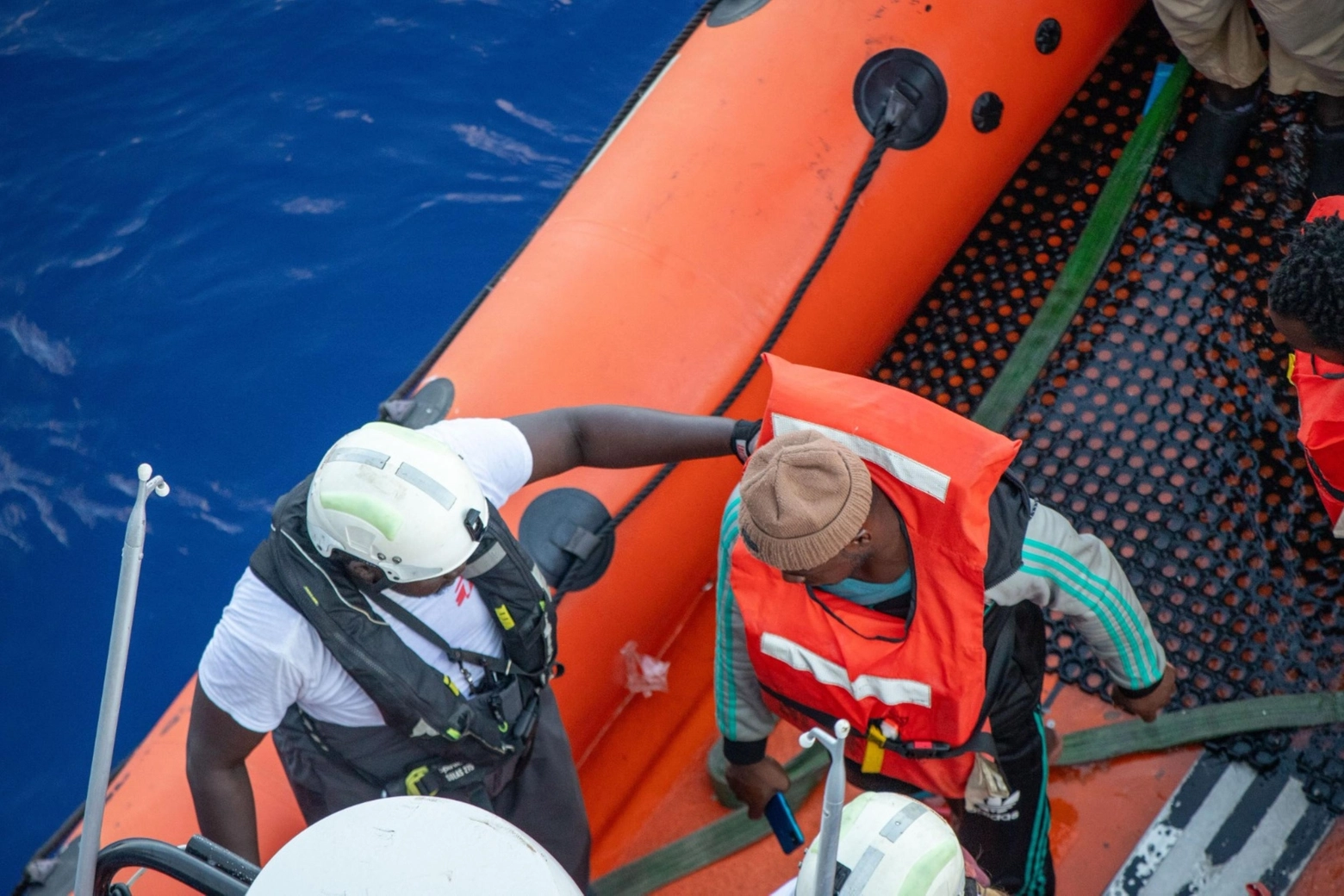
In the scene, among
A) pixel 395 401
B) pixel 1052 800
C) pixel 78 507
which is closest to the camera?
pixel 1052 800

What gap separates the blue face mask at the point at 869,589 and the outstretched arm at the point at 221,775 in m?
0.78

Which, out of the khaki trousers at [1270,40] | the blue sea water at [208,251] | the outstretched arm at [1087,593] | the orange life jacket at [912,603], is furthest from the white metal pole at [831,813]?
the blue sea water at [208,251]

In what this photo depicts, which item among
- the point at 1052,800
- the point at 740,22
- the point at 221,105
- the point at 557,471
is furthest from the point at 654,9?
the point at 1052,800

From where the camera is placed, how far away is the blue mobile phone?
171cm

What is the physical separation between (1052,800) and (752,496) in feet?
3.45

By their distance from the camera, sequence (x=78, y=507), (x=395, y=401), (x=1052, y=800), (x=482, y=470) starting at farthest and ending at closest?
(x=78, y=507) < (x=395, y=401) < (x=1052, y=800) < (x=482, y=470)

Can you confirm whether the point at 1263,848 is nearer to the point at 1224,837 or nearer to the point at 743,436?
the point at 1224,837

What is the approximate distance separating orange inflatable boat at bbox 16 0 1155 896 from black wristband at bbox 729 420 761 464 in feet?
1.10

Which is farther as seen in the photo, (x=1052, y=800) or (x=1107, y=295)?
(x=1107, y=295)

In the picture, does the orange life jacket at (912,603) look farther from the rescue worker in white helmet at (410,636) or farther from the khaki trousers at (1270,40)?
the khaki trousers at (1270,40)

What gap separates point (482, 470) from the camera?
1.69 meters

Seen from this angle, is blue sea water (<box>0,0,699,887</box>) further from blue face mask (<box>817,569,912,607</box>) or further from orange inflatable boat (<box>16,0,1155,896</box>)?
blue face mask (<box>817,569,912,607</box>)

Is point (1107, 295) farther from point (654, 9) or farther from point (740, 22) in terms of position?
point (654, 9)

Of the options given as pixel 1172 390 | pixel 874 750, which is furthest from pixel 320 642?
pixel 1172 390
